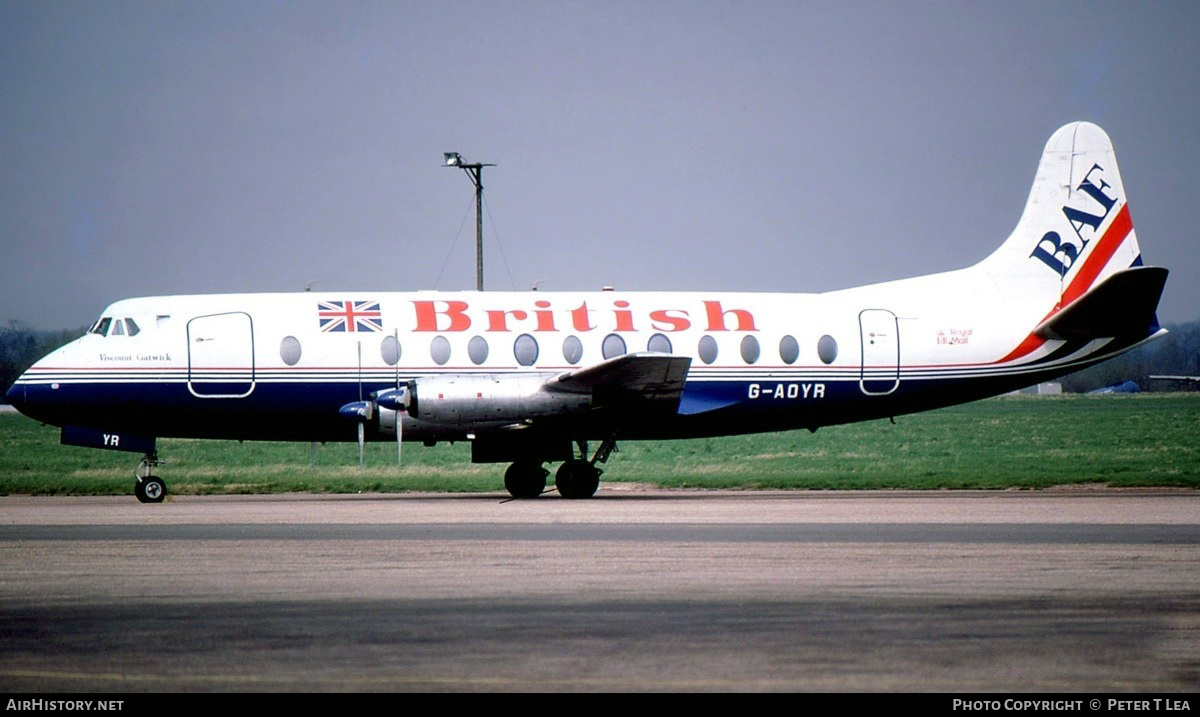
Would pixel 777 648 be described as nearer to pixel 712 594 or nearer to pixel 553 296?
pixel 712 594

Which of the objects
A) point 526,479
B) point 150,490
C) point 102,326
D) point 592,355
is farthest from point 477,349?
point 102,326

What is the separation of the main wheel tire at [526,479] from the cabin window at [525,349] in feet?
7.02

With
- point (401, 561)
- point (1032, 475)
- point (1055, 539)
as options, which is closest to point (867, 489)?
point (1032, 475)

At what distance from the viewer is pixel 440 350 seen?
27.0 metres

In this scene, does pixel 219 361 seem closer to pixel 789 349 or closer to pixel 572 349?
pixel 572 349

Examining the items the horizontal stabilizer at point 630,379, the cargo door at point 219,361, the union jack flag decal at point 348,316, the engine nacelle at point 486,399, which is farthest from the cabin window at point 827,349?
the cargo door at point 219,361

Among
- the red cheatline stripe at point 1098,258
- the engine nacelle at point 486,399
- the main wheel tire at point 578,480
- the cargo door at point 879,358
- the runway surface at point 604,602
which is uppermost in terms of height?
the red cheatline stripe at point 1098,258

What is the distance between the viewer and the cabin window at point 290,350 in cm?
2672

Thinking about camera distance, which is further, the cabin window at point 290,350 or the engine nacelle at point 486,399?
the cabin window at point 290,350

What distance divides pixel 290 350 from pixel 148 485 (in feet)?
12.5

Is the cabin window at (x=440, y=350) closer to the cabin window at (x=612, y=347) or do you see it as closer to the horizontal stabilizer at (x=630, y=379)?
the horizontal stabilizer at (x=630, y=379)

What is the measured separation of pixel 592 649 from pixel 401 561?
19.6ft

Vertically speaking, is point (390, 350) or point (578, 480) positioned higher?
point (390, 350)

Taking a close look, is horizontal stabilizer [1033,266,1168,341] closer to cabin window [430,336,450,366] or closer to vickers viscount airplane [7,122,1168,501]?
vickers viscount airplane [7,122,1168,501]
